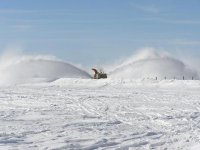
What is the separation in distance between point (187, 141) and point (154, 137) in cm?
84

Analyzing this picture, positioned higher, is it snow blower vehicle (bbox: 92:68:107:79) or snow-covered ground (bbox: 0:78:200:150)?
snow blower vehicle (bbox: 92:68:107:79)

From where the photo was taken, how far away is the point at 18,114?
15.1 meters

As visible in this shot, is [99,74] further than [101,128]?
Yes

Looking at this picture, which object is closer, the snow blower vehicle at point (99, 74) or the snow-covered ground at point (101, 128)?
the snow-covered ground at point (101, 128)

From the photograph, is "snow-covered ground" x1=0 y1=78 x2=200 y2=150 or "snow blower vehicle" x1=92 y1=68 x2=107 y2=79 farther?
"snow blower vehicle" x1=92 y1=68 x2=107 y2=79

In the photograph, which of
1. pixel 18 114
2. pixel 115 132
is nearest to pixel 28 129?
pixel 115 132

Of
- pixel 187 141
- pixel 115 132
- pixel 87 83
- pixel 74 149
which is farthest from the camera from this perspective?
pixel 87 83

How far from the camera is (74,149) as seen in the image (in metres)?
8.78

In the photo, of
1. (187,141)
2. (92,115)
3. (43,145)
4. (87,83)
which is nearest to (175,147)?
(187,141)

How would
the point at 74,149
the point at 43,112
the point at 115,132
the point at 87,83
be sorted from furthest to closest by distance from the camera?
the point at 87,83 < the point at 43,112 < the point at 115,132 < the point at 74,149

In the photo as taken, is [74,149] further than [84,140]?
No

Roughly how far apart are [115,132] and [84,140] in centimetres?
142

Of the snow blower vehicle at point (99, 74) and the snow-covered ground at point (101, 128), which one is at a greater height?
the snow blower vehicle at point (99, 74)

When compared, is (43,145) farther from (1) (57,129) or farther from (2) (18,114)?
(2) (18,114)
